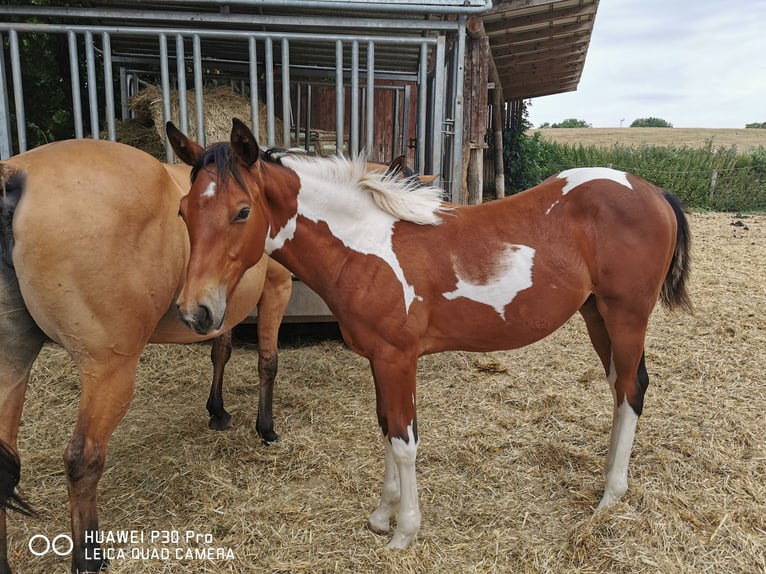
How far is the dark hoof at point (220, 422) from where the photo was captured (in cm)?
355

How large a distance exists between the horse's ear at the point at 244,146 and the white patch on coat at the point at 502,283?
0.96 meters

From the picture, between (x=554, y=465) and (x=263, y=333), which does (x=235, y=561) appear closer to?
(x=263, y=333)

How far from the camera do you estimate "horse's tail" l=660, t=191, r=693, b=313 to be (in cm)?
255

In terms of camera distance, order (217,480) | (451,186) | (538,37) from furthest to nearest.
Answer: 1. (538,37)
2. (451,186)
3. (217,480)

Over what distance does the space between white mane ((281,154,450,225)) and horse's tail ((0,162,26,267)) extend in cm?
99

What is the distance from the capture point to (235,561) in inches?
87.2

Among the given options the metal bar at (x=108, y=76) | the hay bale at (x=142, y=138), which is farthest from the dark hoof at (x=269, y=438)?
the hay bale at (x=142, y=138)

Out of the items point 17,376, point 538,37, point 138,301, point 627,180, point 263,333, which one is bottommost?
point 263,333

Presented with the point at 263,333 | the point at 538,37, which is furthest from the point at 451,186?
the point at 538,37

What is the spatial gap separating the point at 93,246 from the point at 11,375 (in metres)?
0.65

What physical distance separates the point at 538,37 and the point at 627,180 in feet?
26.5

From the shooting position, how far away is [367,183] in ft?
7.18

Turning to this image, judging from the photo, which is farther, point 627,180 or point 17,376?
point 627,180

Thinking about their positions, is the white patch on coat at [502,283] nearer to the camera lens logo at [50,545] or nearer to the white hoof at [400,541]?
the white hoof at [400,541]
